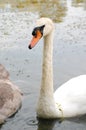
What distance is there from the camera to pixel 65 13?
19.3 m

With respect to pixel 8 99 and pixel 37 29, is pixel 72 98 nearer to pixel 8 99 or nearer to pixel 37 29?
pixel 8 99

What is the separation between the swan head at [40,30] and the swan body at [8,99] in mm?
1650

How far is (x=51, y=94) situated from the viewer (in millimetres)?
7242

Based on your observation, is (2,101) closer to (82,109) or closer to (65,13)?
(82,109)

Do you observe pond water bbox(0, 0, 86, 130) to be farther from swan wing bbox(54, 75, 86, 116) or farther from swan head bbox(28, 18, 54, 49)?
swan head bbox(28, 18, 54, 49)

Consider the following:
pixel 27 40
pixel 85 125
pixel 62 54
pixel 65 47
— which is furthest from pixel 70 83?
pixel 27 40

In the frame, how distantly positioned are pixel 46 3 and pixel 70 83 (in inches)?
641

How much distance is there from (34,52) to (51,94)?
4899 mm

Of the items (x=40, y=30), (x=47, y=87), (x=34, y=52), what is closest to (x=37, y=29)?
(x=40, y=30)

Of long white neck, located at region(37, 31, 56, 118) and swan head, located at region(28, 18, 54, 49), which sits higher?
swan head, located at region(28, 18, 54, 49)

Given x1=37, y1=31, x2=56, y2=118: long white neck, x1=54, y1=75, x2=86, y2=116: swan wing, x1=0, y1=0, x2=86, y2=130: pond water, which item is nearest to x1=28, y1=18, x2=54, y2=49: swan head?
x1=37, y1=31, x2=56, y2=118: long white neck

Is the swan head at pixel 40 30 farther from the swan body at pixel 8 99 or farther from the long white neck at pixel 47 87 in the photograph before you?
the swan body at pixel 8 99

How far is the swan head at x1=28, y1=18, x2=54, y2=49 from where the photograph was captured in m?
6.56

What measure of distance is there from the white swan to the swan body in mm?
648
